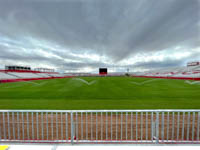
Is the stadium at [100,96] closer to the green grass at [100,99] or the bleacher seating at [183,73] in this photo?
the green grass at [100,99]

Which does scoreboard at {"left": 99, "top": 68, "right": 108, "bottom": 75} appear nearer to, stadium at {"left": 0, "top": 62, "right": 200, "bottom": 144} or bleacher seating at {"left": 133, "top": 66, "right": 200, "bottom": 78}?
bleacher seating at {"left": 133, "top": 66, "right": 200, "bottom": 78}

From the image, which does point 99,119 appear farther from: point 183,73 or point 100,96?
point 183,73

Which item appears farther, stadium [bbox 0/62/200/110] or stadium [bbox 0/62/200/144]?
stadium [bbox 0/62/200/110]

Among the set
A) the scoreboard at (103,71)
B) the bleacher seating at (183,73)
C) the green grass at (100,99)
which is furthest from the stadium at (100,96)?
the scoreboard at (103,71)

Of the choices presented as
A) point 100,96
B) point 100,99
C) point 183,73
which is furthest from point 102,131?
point 183,73

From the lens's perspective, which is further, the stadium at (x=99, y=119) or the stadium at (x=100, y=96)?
the stadium at (x=100, y=96)

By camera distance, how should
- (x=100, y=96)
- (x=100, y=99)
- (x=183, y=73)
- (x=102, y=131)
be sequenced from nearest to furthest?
1. (x=102, y=131)
2. (x=100, y=99)
3. (x=100, y=96)
4. (x=183, y=73)

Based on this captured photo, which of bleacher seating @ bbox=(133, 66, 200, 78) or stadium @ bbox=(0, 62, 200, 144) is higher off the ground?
bleacher seating @ bbox=(133, 66, 200, 78)

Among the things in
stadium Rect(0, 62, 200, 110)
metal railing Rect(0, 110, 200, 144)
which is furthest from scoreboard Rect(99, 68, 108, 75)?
metal railing Rect(0, 110, 200, 144)

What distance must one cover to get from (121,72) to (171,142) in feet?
414
